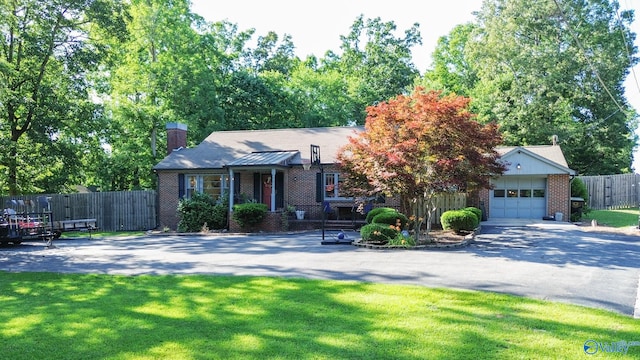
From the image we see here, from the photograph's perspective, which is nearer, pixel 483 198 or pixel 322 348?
pixel 322 348

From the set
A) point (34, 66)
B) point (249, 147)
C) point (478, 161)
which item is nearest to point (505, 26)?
point (249, 147)

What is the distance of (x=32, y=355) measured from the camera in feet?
17.6

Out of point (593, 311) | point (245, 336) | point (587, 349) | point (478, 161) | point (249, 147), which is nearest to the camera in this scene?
point (587, 349)

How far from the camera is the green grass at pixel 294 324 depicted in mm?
5332

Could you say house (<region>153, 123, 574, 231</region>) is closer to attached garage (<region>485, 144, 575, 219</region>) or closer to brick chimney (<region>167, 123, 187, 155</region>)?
attached garage (<region>485, 144, 575, 219</region>)

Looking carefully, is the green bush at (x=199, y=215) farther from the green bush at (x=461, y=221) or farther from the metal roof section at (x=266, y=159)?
the green bush at (x=461, y=221)

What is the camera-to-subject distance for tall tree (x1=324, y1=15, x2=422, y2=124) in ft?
137

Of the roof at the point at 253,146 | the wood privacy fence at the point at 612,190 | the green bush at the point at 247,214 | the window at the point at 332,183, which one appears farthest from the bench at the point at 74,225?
the wood privacy fence at the point at 612,190

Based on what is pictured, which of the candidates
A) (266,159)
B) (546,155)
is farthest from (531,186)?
(266,159)

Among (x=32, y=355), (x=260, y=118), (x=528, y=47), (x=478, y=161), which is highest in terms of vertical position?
(x=528, y=47)

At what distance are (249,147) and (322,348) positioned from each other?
21.3 m

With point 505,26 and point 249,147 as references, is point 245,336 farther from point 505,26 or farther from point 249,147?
point 505,26

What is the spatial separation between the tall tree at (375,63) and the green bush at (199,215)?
2048cm

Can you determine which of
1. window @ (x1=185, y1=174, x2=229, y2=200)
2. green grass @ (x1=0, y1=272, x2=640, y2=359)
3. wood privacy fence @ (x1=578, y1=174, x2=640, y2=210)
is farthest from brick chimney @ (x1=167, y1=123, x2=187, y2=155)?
wood privacy fence @ (x1=578, y1=174, x2=640, y2=210)
